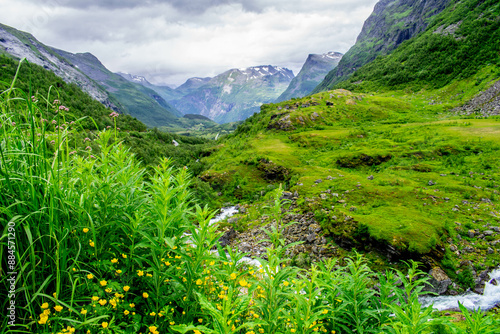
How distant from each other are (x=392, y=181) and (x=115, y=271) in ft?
73.7

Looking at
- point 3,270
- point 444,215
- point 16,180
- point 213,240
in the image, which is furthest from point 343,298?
point 444,215

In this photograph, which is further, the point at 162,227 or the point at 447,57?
the point at 447,57

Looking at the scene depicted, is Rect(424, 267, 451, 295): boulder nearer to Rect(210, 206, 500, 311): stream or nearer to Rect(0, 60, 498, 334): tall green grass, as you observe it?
Rect(210, 206, 500, 311): stream

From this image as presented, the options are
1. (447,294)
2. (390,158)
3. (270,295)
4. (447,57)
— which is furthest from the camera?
(447,57)

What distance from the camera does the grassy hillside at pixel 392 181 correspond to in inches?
520

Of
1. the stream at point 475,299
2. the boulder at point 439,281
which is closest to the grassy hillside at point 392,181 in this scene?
the boulder at point 439,281

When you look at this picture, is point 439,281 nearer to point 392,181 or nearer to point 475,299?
point 475,299

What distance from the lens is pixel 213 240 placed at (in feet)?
11.8

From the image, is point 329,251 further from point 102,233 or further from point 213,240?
point 102,233

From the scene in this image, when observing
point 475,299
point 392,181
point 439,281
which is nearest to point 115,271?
point 439,281

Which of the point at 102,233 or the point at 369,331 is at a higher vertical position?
the point at 102,233

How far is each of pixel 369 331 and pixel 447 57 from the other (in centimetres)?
9954

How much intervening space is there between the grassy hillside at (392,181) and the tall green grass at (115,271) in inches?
459

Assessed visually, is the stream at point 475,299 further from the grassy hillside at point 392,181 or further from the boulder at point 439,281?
the grassy hillside at point 392,181
